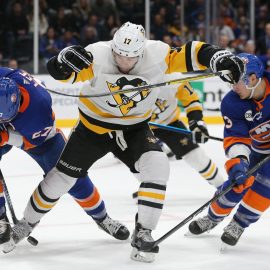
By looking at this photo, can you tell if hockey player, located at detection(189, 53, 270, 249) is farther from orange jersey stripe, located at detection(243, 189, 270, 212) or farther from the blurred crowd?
the blurred crowd

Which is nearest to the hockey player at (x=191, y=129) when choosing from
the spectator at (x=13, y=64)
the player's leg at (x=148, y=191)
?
the player's leg at (x=148, y=191)

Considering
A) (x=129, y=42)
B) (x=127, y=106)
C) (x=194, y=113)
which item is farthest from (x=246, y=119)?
(x=194, y=113)

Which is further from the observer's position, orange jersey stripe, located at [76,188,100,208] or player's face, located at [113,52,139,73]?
orange jersey stripe, located at [76,188,100,208]

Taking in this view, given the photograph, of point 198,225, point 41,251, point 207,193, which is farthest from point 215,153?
point 41,251

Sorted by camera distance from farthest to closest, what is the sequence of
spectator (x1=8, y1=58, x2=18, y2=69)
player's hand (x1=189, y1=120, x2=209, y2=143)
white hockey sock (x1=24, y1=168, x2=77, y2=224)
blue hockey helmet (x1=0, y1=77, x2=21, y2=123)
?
spectator (x1=8, y1=58, x2=18, y2=69), player's hand (x1=189, y1=120, x2=209, y2=143), white hockey sock (x1=24, y1=168, x2=77, y2=224), blue hockey helmet (x1=0, y1=77, x2=21, y2=123)

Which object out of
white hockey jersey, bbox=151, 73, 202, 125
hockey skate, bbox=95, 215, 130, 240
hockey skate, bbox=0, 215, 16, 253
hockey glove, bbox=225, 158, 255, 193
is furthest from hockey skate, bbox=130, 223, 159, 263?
white hockey jersey, bbox=151, 73, 202, 125

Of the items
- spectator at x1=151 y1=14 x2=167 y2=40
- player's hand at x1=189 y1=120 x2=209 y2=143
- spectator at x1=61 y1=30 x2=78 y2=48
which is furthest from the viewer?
spectator at x1=151 y1=14 x2=167 y2=40

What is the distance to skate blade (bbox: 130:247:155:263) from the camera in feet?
10.8

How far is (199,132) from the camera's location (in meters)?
4.66

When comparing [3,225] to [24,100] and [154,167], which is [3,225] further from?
[154,167]

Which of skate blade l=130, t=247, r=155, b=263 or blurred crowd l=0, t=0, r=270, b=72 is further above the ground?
skate blade l=130, t=247, r=155, b=263

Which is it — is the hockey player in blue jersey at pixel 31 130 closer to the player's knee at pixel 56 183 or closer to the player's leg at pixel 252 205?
the player's knee at pixel 56 183

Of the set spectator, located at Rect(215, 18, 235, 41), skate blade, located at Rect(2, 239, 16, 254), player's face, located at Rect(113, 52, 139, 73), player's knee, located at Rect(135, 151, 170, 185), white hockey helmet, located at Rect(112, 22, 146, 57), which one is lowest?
spectator, located at Rect(215, 18, 235, 41)

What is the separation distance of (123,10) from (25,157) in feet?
11.6
